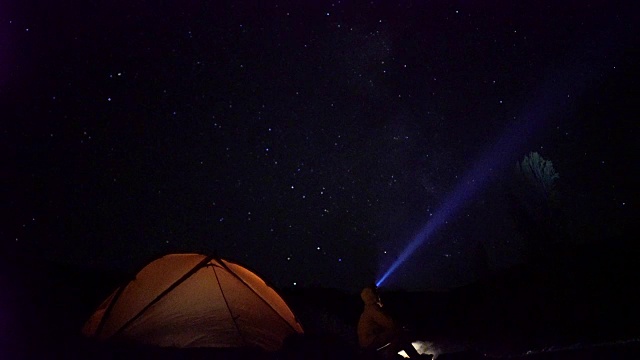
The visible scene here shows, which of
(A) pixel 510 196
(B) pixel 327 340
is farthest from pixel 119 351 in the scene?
(A) pixel 510 196

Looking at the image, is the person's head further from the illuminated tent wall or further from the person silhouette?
the illuminated tent wall

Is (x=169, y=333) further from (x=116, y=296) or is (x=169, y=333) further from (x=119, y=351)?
(x=119, y=351)

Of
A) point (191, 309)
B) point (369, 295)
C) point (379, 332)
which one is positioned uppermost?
point (191, 309)

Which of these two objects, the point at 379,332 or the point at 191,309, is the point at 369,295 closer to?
the point at 379,332

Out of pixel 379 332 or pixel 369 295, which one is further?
pixel 369 295


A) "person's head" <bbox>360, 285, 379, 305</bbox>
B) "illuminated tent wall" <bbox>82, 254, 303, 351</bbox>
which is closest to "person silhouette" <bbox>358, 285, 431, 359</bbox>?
"person's head" <bbox>360, 285, 379, 305</bbox>

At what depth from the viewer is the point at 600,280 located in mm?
8023

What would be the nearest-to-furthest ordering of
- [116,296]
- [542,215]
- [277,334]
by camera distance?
[116,296]
[277,334]
[542,215]

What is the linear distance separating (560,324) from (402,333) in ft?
14.7

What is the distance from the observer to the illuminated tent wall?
5.14 meters

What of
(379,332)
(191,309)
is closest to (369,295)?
(379,332)

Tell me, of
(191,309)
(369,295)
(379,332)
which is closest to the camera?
(191,309)

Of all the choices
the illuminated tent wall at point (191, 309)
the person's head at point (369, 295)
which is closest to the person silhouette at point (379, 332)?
the person's head at point (369, 295)

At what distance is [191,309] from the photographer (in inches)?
213
